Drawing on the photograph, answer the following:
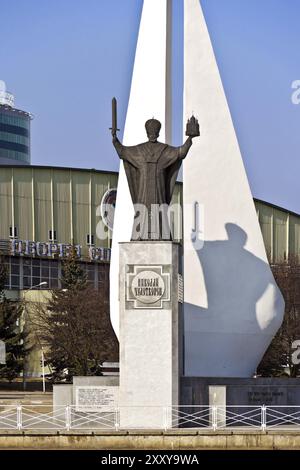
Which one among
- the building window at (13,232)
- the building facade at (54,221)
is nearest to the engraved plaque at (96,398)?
the building facade at (54,221)

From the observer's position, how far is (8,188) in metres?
90.6

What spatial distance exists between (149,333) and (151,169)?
176 inches

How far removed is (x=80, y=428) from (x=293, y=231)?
61716mm

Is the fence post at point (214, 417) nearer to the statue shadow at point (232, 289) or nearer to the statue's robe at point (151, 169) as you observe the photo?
the statue shadow at point (232, 289)

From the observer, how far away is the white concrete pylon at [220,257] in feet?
140

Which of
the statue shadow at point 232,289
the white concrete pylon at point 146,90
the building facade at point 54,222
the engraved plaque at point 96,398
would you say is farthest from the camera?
the building facade at point 54,222

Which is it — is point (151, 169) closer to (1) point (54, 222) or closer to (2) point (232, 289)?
(2) point (232, 289)

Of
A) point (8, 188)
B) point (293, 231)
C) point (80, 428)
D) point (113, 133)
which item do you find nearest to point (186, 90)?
point (113, 133)

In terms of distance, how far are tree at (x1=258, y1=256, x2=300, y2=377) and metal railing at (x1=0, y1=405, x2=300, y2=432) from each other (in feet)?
79.2

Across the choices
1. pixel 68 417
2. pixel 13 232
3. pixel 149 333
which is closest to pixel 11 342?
pixel 13 232

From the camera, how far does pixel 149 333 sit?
38156 millimetres

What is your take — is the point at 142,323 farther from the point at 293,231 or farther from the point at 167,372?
the point at 293,231

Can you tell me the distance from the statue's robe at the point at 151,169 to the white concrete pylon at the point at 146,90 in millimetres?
4016
